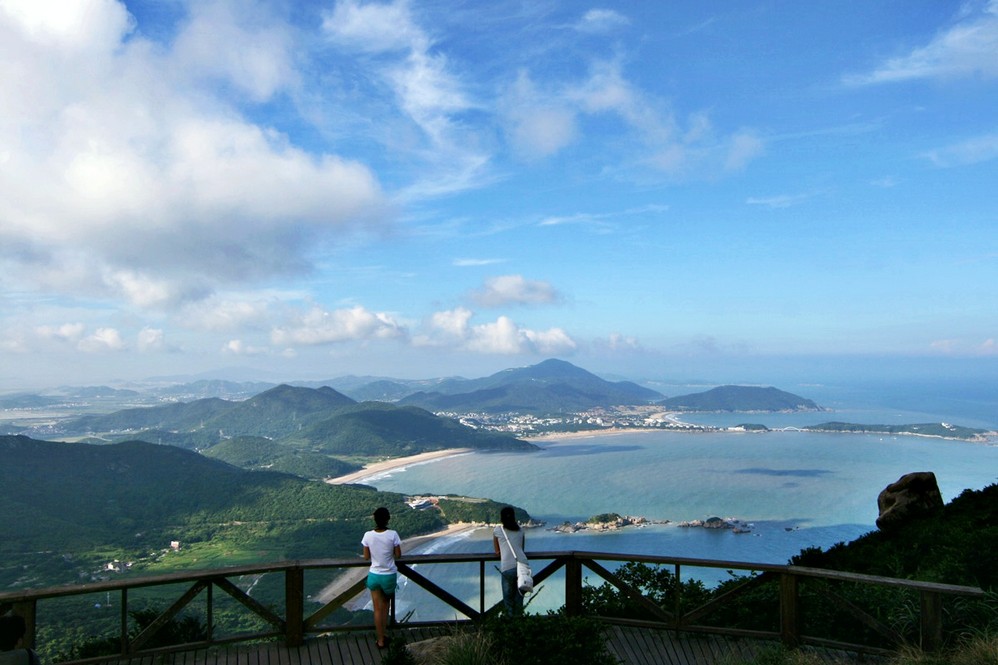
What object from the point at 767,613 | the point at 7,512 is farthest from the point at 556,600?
the point at 7,512

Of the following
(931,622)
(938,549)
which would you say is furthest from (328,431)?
(931,622)

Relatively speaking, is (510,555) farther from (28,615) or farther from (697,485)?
(697,485)

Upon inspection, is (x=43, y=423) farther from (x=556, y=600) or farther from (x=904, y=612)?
(x=904, y=612)

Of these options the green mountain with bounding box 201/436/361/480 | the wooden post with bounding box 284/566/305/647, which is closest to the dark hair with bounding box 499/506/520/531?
the wooden post with bounding box 284/566/305/647

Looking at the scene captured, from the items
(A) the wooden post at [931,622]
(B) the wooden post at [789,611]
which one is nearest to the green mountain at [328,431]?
(B) the wooden post at [789,611]

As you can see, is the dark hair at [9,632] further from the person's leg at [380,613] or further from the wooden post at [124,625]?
the person's leg at [380,613]

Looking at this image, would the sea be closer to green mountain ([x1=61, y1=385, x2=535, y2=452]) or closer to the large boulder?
the large boulder

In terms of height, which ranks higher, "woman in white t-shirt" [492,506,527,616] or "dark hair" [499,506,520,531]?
"dark hair" [499,506,520,531]
